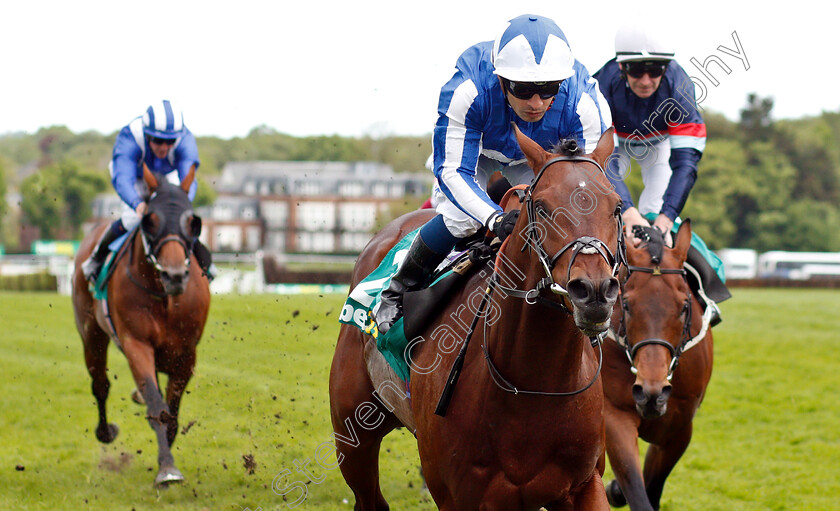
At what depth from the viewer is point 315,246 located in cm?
4706

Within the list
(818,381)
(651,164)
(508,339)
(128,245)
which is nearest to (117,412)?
(128,245)

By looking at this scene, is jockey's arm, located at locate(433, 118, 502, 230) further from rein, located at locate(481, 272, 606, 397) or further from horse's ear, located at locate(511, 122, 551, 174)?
horse's ear, located at locate(511, 122, 551, 174)

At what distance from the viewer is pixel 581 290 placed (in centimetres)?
266

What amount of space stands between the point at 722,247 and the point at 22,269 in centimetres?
4089

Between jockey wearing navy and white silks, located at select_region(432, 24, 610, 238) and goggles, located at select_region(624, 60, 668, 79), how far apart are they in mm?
1629

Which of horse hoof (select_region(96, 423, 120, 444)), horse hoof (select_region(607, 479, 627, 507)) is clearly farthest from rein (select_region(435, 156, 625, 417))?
horse hoof (select_region(96, 423, 120, 444))

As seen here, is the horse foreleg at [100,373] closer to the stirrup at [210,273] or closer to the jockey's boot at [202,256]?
the stirrup at [210,273]

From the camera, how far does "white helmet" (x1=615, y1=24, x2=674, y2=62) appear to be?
17.9 ft

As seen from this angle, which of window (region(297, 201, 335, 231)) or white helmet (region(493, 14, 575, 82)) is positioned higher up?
white helmet (region(493, 14, 575, 82))

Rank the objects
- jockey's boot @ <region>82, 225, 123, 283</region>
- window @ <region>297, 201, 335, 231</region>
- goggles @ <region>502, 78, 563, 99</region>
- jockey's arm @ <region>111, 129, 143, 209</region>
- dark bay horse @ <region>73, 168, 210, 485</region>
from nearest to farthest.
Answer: goggles @ <region>502, 78, 563, 99</region> → dark bay horse @ <region>73, 168, 210, 485</region> → jockey's arm @ <region>111, 129, 143, 209</region> → jockey's boot @ <region>82, 225, 123, 283</region> → window @ <region>297, 201, 335, 231</region>

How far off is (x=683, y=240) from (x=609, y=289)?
2.91 metres

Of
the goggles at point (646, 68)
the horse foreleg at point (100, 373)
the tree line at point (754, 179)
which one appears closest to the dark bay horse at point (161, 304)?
the horse foreleg at point (100, 373)

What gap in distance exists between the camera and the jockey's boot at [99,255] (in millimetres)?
8000

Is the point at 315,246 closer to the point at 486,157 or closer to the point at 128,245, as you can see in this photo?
the point at 128,245
